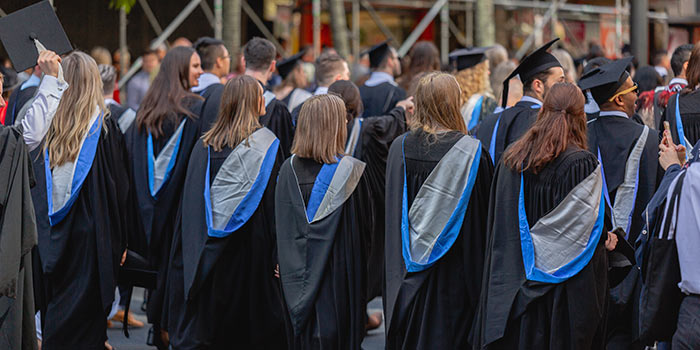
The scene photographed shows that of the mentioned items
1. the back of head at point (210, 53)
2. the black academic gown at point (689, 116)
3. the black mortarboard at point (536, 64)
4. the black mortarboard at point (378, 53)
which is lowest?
the black academic gown at point (689, 116)

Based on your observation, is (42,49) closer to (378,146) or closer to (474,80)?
(378,146)

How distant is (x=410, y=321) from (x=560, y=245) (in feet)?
3.44

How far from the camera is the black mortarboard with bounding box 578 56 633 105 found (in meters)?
5.93

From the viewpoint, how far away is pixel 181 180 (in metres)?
7.33

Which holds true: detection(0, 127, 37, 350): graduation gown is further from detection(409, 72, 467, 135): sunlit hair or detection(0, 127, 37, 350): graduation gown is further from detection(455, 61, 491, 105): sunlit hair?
detection(455, 61, 491, 105): sunlit hair

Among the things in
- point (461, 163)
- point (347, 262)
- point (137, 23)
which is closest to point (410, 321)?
point (347, 262)

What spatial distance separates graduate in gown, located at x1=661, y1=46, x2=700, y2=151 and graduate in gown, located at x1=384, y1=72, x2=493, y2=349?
173 cm

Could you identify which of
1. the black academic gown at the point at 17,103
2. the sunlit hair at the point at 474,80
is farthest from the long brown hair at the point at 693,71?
the black academic gown at the point at 17,103

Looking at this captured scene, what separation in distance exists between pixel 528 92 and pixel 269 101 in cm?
191

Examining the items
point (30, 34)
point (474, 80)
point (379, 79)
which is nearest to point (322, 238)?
point (30, 34)

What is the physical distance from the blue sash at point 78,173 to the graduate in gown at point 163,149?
630 millimetres

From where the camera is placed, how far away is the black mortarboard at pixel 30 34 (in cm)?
632

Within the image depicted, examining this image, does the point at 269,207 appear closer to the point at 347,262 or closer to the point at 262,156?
the point at 262,156

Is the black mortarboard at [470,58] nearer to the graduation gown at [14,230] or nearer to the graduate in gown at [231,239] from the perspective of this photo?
the graduate in gown at [231,239]
